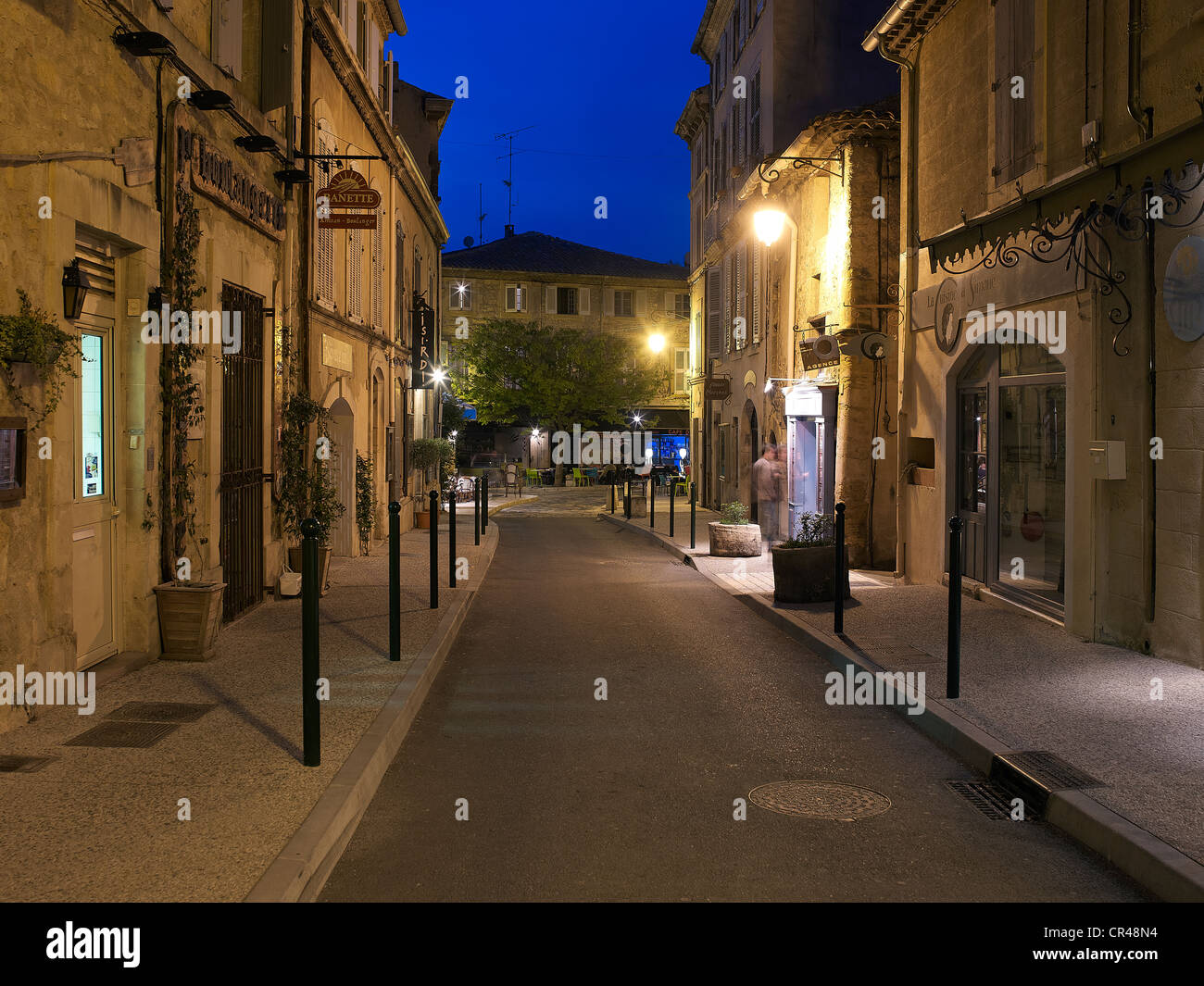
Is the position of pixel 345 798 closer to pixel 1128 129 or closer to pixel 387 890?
pixel 387 890

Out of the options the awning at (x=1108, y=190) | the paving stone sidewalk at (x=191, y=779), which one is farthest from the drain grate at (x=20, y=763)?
the awning at (x=1108, y=190)

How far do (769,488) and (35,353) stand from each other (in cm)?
1419

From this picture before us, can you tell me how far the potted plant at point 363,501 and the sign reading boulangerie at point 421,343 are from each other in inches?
251

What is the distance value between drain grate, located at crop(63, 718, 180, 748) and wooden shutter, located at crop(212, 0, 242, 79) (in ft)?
19.1

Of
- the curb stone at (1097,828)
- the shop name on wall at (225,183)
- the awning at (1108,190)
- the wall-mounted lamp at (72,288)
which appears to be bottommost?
the curb stone at (1097,828)

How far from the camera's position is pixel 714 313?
1039 inches

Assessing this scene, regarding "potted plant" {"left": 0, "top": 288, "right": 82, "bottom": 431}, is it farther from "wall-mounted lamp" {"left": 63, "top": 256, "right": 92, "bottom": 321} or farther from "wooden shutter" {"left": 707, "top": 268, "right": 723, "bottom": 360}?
"wooden shutter" {"left": 707, "top": 268, "right": 723, "bottom": 360}

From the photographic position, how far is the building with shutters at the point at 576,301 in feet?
167

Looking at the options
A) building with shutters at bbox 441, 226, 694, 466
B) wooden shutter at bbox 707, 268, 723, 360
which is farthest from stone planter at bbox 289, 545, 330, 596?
building with shutters at bbox 441, 226, 694, 466

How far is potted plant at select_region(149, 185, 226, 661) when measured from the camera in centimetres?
762

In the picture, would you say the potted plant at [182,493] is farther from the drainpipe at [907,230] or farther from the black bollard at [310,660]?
the drainpipe at [907,230]

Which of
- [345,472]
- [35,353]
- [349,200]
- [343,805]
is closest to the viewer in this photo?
[343,805]

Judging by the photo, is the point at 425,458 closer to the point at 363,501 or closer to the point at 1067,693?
the point at 363,501

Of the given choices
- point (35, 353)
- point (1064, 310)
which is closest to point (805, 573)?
point (1064, 310)
